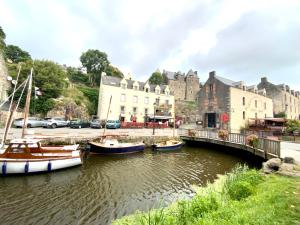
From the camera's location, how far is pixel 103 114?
40375 mm

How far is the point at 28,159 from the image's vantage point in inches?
450

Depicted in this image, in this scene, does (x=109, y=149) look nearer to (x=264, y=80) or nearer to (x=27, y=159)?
(x=27, y=159)

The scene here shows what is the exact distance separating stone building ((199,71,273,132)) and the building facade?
1129 cm

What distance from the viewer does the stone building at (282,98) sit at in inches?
1740

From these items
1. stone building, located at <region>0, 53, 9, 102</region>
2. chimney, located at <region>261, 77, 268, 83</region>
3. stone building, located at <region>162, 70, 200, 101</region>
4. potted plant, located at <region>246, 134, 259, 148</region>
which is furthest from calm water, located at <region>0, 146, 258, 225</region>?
stone building, located at <region>162, 70, 200, 101</region>

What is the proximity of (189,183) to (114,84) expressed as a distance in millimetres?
35057

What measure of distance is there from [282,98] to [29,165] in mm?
50626

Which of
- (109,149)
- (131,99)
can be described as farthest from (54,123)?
(131,99)

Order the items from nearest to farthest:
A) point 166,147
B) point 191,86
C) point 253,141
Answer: point 253,141 → point 166,147 → point 191,86

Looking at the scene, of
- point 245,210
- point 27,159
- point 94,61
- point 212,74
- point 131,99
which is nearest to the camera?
point 245,210

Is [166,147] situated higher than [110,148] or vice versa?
[110,148]

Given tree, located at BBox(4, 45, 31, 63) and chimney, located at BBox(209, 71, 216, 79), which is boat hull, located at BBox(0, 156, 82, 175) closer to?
chimney, located at BBox(209, 71, 216, 79)

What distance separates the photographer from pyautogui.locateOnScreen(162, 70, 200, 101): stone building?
250ft

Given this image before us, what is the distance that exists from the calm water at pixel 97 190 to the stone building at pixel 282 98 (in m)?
38.0
